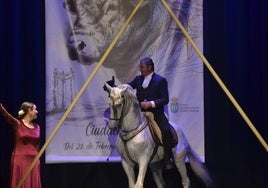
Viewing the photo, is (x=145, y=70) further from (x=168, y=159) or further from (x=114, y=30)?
(x=168, y=159)

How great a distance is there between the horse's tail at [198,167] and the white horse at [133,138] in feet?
0.42

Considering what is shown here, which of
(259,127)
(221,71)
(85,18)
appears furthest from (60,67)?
(259,127)

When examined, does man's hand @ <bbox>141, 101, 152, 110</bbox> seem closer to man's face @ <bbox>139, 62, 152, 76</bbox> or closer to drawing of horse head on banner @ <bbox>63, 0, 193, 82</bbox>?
man's face @ <bbox>139, 62, 152, 76</bbox>

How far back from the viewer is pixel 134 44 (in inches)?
212

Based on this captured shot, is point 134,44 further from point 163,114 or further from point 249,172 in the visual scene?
point 249,172

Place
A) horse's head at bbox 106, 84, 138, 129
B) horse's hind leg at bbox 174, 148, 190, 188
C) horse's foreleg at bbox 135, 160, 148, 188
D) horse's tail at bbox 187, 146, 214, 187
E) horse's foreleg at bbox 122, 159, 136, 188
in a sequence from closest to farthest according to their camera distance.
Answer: horse's head at bbox 106, 84, 138, 129 → horse's foreleg at bbox 135, 160, 148, 188 → horse's foreleg at bbox 122, 159, 136, 188 → horse's hind leg at bbox 174, 148, 190, 188 → horse's tail at bbox 187, 146, 214, 187

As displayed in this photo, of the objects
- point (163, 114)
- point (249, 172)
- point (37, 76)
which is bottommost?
point (249, 172)

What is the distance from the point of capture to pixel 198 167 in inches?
203

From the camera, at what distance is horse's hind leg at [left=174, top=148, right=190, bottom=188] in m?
5.02

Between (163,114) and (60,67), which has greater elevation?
(60,67)

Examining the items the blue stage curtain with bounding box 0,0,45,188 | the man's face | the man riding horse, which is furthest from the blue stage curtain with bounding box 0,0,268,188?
the man's face

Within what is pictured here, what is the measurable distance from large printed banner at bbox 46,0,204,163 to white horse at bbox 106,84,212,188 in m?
0.40

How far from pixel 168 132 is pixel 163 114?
0.69 ft

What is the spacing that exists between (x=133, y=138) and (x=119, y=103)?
41cm
